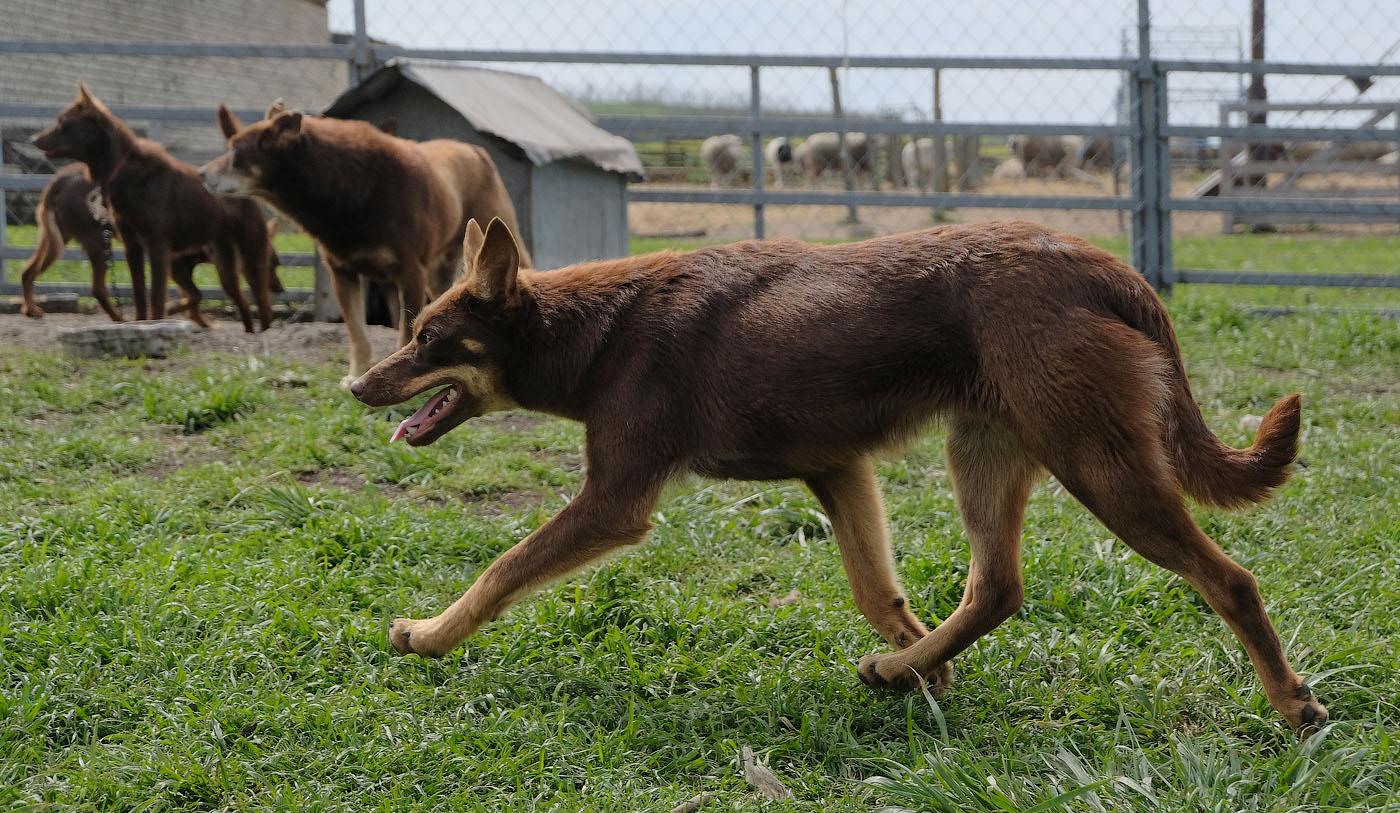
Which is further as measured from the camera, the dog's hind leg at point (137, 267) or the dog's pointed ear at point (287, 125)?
the dog's hind leg at point (137, 267)

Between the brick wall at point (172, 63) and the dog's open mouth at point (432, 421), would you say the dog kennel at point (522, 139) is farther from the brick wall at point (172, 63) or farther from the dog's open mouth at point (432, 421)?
the brick wall at point (172, 63)

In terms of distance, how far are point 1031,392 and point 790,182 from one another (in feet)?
78.5

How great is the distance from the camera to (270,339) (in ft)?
27.7

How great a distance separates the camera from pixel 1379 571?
162 inches

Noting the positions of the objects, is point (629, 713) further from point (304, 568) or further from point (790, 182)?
point (790, 182)

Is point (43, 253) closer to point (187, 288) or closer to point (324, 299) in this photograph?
point (187, 288)

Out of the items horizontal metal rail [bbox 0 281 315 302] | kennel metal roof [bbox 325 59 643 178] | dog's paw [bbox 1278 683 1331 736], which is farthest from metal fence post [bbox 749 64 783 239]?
dog's paw [bbox 1278 683 1331 736]

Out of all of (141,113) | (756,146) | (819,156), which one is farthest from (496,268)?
(819,156)

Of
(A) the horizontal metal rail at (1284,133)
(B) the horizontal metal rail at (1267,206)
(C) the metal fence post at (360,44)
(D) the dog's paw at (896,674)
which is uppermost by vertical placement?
(C) the metal fence post at (360,44)

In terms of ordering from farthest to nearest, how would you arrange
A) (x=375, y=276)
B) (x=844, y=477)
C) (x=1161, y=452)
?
(x=375, y=276), (x=844, y=477), (x=1161, y=452)

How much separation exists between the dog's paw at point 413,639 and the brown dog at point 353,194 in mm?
3570

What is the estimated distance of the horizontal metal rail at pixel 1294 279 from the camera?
951 centimetres

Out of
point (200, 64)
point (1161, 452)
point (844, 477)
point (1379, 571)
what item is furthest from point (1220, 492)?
point (200, 64)

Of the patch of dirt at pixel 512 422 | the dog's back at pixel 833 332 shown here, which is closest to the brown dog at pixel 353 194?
the patch of dirt at pixel 512 422
